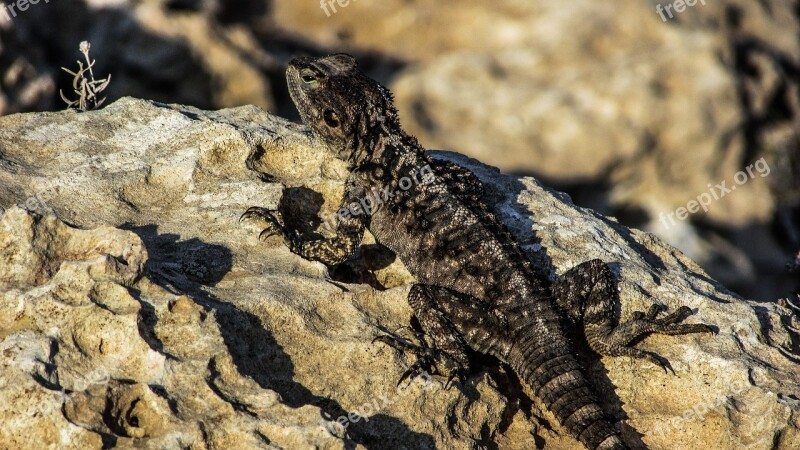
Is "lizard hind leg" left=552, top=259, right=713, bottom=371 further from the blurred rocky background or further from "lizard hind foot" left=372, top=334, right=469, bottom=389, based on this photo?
the blurred rocky background

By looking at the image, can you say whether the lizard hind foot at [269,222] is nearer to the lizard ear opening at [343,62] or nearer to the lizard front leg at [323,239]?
the lizard front leg at [323,239]

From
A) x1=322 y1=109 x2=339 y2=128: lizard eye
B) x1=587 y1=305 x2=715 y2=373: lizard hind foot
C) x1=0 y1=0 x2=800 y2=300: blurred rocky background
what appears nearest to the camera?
x1=587 y1=305 x2=715 y2=373: lizard hind foot

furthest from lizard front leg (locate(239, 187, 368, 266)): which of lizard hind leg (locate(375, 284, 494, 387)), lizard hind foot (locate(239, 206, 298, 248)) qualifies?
lizard hind leg (locate(375, 284, 494, 387))

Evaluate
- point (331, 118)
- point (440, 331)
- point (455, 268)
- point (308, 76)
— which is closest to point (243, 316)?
point (440, 331)

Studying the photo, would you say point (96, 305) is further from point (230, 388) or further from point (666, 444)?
point (666, 444)

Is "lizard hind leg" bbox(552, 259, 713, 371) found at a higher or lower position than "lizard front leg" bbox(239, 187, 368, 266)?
higher

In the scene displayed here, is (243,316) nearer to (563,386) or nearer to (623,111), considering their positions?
(563,386)

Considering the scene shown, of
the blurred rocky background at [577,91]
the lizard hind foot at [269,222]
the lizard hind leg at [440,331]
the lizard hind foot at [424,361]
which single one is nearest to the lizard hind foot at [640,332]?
the lizard hind leg at [440,331]
